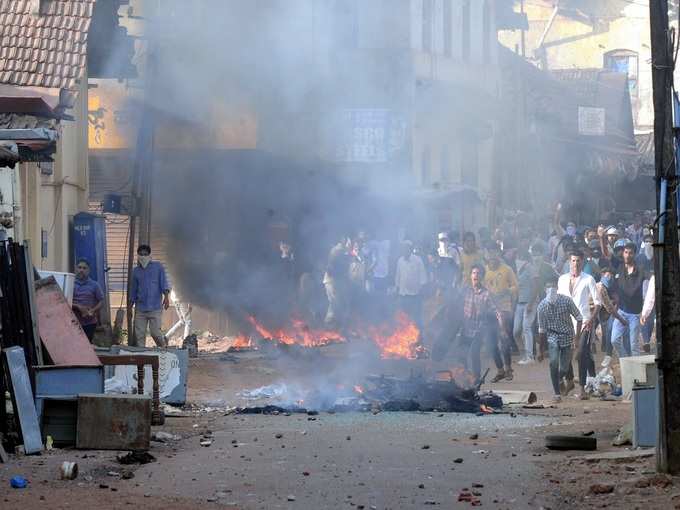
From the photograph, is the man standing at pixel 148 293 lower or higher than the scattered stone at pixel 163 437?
higher

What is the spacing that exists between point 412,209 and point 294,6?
6498 mm

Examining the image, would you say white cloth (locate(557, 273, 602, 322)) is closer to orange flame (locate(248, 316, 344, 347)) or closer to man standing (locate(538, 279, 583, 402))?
man standing (locate(538, 279, 583, 402))

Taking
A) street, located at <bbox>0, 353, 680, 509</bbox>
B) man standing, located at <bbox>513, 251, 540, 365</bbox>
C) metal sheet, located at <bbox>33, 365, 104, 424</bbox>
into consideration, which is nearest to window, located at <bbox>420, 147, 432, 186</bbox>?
man standing, located at <bbox>513, 251, 540, 365</bbox>

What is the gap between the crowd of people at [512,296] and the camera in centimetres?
1599

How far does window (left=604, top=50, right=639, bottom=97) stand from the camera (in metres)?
57.1

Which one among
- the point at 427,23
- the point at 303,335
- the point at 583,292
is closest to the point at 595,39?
the point at 427,23

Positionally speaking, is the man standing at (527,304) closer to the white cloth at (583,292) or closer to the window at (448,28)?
the white cloth at (583,292)

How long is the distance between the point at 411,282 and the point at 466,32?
17.7 metres

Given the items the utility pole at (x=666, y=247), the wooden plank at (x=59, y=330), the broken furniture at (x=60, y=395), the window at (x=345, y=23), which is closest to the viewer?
the utility pole at (x=666, y=247)

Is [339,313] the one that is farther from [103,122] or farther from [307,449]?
[307,449]

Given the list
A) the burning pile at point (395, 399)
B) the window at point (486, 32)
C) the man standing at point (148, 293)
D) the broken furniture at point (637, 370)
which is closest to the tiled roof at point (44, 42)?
the man standing at point (148, 293)

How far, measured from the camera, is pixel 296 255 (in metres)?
28.0

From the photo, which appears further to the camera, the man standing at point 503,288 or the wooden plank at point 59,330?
the man standing at point 503,288

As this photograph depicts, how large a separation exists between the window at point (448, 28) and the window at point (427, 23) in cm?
135
